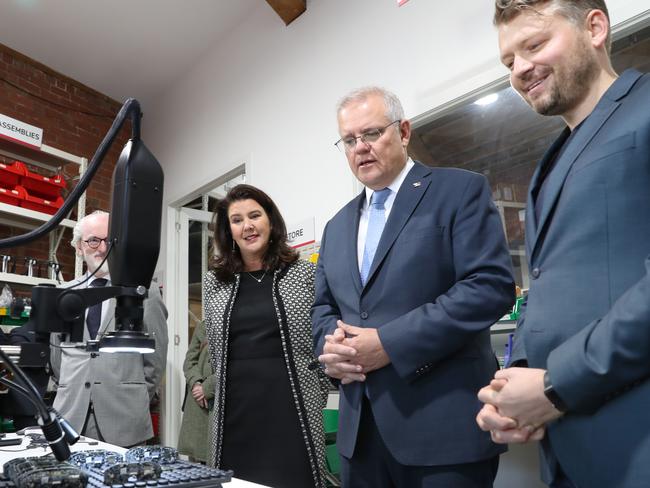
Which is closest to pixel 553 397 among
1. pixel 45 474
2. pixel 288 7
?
pixel 45 474

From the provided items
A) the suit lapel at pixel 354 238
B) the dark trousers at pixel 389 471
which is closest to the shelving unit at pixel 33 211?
the suit lapel at pixel 354 238

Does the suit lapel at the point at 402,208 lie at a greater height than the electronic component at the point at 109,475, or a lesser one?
greater

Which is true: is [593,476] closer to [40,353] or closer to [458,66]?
[40,353]

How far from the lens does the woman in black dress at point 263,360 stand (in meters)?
1.67

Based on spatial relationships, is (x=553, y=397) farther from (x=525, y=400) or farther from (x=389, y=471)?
(x=389, y=471)

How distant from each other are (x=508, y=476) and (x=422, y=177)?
5.11ft

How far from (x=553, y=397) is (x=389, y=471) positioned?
0.50 m

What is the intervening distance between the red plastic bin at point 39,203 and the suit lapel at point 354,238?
3174 mm

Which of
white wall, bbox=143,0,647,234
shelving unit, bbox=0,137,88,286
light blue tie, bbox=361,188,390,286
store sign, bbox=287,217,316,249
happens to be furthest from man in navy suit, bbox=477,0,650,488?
shelving unit, bbox=0,137,88,286

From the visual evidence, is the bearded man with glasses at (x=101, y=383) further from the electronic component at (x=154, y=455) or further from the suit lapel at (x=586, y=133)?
the suit lapel at (x=586, y=133)

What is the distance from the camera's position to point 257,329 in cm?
180

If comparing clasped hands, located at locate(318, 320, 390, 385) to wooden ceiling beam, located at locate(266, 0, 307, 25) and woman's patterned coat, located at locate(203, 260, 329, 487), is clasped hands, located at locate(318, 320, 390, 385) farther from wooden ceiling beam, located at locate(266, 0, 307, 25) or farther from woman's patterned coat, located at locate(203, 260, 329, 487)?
wooden ceiling beam, located at locate(266, 0, 307, 25)

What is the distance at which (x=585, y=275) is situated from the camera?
876mm

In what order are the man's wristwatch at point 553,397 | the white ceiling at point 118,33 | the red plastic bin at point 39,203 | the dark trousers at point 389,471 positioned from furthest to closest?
the white ceiling at point 118,33 → the red plastic bin at point 39,203 → the dark trousers at point 389,471 → the man's wristwatch at point 553,397
